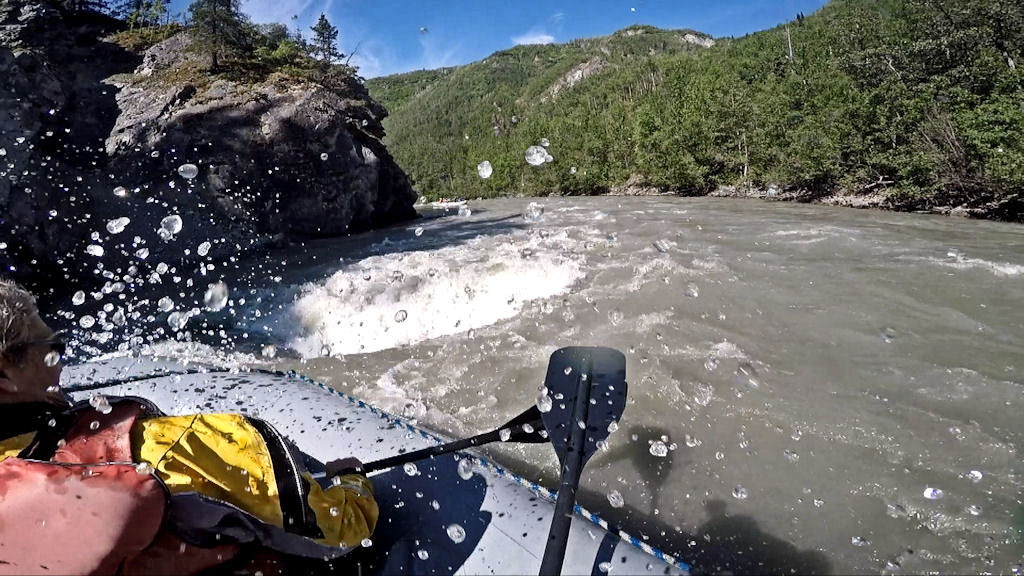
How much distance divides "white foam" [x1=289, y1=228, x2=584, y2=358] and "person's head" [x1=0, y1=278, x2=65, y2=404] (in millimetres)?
3427

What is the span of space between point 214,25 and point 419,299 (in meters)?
13.1

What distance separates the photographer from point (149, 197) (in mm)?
12398

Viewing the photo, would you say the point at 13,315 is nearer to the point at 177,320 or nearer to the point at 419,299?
the point at 419,299

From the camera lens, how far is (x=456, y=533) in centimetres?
182

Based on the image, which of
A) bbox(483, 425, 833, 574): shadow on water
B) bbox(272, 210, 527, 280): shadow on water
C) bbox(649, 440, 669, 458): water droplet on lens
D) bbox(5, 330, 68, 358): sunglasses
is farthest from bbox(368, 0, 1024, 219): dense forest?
bbox(5, 330, 68, 358): sunglasses

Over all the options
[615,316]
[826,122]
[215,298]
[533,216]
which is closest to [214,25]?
[215,298]

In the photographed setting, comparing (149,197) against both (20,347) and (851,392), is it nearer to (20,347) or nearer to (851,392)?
(20,347)

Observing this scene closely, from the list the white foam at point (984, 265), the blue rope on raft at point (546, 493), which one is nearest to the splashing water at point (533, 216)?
the white foam at point (984, 265)

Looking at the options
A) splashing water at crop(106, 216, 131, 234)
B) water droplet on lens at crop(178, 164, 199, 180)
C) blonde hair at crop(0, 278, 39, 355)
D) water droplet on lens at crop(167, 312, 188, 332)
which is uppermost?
water droplet on lens at crop(178, 164, 199, 180)

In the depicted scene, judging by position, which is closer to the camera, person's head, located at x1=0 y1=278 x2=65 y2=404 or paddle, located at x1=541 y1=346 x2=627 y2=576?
person's head, located at x1=0 y1=278 x2=65 y2=404

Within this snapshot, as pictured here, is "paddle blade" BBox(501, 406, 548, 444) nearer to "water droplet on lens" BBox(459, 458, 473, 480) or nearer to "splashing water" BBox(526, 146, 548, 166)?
"water droplet on lens" BBox(459, 458, 473, 480)

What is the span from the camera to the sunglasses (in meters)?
1.18

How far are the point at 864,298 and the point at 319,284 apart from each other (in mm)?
6804

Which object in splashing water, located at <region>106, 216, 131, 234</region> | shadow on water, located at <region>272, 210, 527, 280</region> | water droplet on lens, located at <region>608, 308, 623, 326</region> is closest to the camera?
water droplet on lens, located at <region>608, 308, 623, 326</region>
